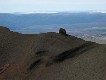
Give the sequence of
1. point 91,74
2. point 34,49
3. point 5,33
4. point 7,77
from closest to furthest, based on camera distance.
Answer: point 91,74 < point 7,77 < point 34,49 < point 5,33

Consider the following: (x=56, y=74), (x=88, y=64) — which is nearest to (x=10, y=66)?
(x=56, y=74)

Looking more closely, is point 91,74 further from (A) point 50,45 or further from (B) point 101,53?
(A) point 50,45

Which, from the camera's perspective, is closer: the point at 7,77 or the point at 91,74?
the point at 91,74

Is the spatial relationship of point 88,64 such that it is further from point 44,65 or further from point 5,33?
point 5,33

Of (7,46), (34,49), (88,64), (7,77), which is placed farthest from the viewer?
(7,46)

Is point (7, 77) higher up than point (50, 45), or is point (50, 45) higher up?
point (50, 45)

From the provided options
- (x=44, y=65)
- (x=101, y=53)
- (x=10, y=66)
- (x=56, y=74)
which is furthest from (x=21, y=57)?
(x=101, y=53)
